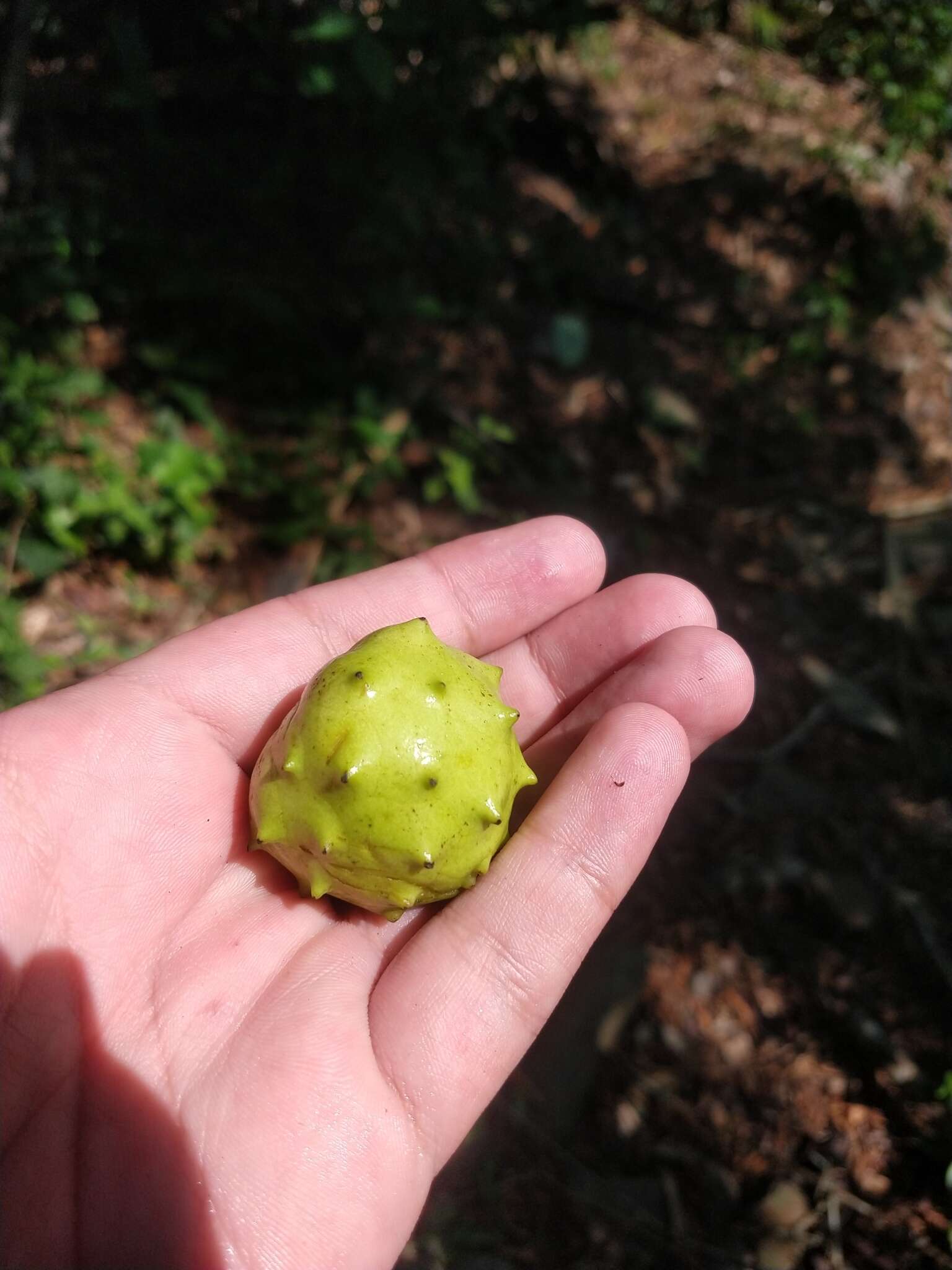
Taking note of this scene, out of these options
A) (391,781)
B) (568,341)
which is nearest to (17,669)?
(391,781)

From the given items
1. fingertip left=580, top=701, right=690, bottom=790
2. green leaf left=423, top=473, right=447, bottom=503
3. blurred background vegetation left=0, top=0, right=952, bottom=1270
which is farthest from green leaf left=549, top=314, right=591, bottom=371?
fingertip left=580, top=701, right=690, bottom=790

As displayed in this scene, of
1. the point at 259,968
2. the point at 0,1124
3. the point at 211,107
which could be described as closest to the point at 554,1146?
the point at 259,968

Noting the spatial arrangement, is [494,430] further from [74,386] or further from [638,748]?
[638,748]

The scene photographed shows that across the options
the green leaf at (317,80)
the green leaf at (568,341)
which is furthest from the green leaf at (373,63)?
the green leaf at (568,341)

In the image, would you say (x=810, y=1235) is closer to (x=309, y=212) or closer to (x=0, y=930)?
(x=0, y=930)

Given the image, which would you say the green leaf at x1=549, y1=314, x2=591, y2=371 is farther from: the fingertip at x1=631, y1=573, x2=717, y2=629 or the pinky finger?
the pinky finger

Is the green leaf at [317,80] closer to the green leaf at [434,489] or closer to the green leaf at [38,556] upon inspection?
the green leaf at [434,489]
